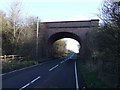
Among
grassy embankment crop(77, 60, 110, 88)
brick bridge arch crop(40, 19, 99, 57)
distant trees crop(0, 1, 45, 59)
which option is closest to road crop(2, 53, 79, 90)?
grassy embankment crop(77, 60, 110, 88)

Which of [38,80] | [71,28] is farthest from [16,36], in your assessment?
[38,80]

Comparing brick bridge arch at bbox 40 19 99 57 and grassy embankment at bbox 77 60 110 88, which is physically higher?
brick bridge arch at bbox 40 19 99 57

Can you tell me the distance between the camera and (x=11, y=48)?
36.3 metres

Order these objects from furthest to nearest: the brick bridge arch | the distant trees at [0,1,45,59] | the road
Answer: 1. the brick bridge arch
2. the distant trees at [0,1,45,59]
3. the road

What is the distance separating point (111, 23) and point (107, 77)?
3283 mm

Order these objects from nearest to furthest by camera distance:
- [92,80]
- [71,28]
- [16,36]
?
1. [92,80]
2. [16,36]
3. [71,28]

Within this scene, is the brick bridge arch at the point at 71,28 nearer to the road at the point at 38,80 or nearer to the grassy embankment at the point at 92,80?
the road at the point at 38,80

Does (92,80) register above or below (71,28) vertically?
below

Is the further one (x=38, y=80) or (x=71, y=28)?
(x=71, y=28)

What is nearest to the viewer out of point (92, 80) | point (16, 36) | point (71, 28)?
point (92, 80)

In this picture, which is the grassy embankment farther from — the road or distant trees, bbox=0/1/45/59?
distant trees, bbox=0/1/45/59

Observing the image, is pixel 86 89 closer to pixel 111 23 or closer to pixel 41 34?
pixel 111 23

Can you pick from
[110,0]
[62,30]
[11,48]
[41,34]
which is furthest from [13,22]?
[110,0]

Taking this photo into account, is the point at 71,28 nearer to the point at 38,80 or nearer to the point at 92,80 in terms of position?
the point at 92,80
